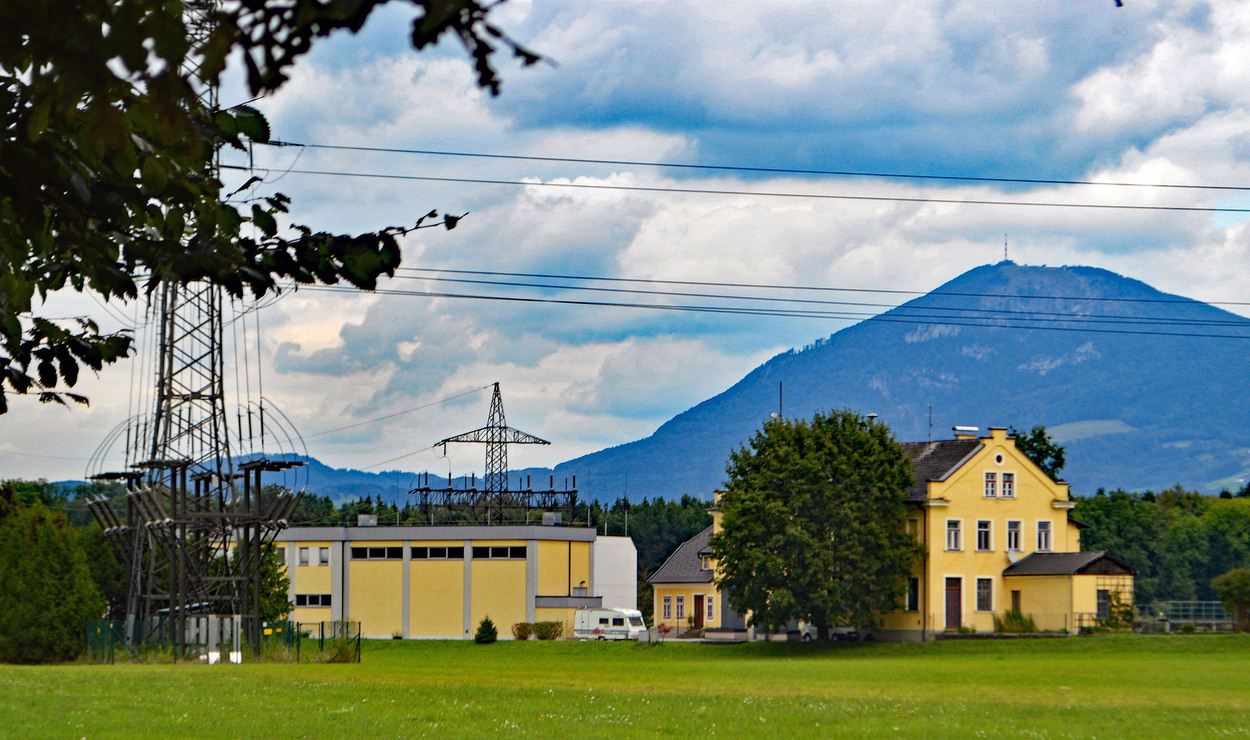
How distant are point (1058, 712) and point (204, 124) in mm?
21008

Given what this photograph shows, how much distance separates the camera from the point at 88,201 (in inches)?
192

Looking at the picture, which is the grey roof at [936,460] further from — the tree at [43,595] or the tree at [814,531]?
the tree at [43,595]

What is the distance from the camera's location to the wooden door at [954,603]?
6212 centimetres

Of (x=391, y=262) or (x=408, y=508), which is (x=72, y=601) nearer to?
(x=391, y=262)

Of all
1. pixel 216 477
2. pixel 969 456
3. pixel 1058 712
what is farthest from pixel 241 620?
pixel 969 456

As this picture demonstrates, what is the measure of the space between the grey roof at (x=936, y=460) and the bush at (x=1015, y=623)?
22.0 feet

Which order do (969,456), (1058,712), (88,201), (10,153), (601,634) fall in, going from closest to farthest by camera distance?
(10,153) < (88,201) < (1058,712) < (969,456) < (601,634)

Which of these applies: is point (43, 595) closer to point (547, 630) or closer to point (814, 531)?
point (814, 531)

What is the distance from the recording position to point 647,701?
2397 cm

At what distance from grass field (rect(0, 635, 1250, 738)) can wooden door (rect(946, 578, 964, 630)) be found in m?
18.9

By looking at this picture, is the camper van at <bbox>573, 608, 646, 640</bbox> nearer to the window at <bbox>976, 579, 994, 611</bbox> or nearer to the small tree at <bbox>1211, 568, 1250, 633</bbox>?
the window at <bbox>976, 579, 994, 611</bbox>

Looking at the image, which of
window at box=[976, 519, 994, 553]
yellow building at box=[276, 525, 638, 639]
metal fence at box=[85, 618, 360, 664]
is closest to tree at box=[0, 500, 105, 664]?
metal fence at box=[85, 618, 360, 664]

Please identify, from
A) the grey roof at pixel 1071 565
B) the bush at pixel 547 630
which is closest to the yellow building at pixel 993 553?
the grey roof at pixel 1071 565

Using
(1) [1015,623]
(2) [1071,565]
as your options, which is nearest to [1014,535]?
Result: (2) [1071,565]
